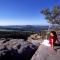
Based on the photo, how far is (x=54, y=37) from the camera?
10.3m

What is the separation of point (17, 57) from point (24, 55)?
611 millimetres

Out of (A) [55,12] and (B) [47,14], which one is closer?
(A) [55,12]

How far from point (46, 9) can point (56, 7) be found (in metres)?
2.54

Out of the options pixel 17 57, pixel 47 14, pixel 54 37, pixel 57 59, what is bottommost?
pixel 17 57

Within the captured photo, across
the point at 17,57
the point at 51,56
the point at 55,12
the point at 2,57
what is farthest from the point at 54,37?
the point at 55,12

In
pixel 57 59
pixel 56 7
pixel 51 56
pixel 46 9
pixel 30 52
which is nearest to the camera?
pixel 57 59

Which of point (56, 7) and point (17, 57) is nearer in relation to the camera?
point (17, 57)

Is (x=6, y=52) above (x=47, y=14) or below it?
below

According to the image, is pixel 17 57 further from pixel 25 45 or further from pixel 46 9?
pixel 46 9

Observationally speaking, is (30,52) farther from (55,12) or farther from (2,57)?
(55,12)

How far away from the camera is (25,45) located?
490 inches

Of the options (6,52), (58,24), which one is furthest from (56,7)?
(6,52)

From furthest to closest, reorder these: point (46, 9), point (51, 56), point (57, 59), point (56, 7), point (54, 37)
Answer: point (46, 9), point (56, 7), point (54, 37), point (51, 56), point (57, 59)

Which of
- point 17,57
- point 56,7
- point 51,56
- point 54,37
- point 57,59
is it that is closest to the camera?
point 57,59
